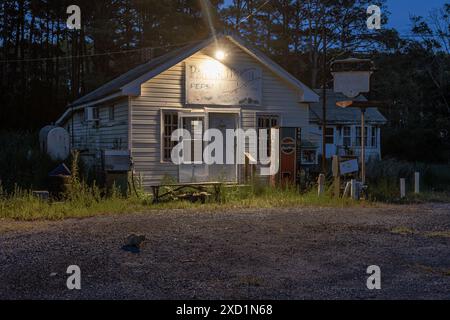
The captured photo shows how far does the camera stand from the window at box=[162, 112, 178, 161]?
50.7 ft

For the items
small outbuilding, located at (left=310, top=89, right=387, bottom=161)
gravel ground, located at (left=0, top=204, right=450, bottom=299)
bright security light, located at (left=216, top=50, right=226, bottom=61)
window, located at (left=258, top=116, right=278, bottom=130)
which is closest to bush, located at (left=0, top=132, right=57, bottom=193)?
gravel ground, located at (left=0, top=204, right=450, bottom=299)

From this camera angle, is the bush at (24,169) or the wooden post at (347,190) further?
the wooden post at (347,190)

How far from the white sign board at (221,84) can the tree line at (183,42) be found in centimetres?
1778

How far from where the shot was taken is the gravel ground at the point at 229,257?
5641mm

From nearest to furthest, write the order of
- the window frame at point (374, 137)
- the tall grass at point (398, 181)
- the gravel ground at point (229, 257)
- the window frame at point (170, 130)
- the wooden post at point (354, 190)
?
the gravel ground at point (229, 257) < the wooden post at point (354, 190) < the tall grass at point (398, 181) < the window frame at point (170, 130) < the window frame at point (374, 137)

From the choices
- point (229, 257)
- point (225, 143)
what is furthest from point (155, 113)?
point (229, 257)

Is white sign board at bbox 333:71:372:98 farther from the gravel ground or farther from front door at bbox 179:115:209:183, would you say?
the gravel ground

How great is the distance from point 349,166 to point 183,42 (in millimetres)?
24290

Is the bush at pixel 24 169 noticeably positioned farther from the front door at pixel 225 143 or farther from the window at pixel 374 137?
the window at pixel 374 137

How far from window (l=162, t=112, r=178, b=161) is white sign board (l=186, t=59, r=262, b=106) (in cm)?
69

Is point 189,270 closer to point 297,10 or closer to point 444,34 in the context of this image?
point 444,34

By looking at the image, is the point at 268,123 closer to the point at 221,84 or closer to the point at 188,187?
the point at 221,84

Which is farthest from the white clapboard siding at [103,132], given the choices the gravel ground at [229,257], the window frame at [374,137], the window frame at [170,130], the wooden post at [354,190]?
the window frame at [374,137]
